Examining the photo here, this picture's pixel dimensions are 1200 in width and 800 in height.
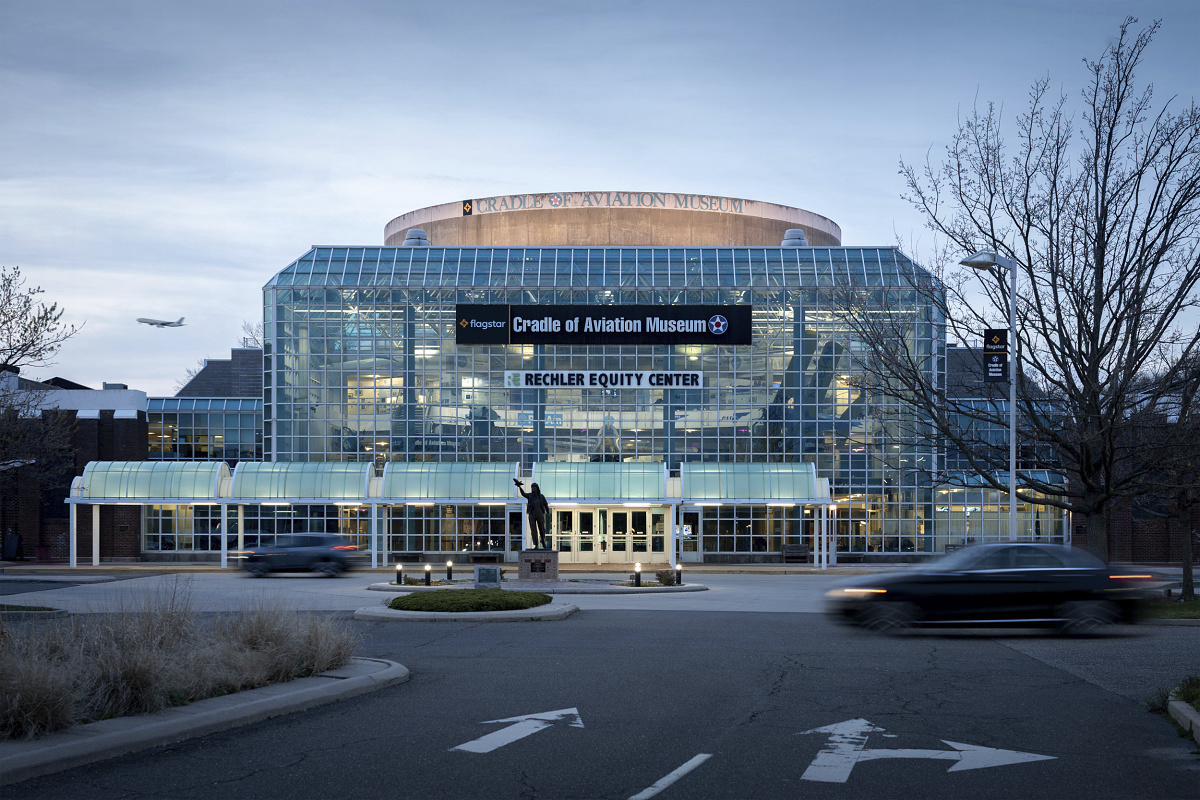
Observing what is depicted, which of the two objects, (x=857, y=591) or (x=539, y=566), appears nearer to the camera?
(x=857, y=591)

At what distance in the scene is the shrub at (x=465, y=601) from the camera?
21828 mm

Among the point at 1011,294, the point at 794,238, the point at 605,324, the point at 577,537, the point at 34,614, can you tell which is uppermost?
the point at 794,238

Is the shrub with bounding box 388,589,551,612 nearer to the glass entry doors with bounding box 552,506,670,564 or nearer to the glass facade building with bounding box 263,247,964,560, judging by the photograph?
the glass entry doors with bounding box 552,506,670,564

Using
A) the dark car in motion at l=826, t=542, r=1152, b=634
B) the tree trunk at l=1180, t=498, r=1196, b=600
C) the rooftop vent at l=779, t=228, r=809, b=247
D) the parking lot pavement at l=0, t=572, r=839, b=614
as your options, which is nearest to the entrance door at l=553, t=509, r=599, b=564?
the parking lot pavement at l=0, t=572, r=839, b=614

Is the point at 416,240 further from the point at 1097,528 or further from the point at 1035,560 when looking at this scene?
the point at 1035,560

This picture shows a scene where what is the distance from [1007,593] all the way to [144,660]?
13595 mm

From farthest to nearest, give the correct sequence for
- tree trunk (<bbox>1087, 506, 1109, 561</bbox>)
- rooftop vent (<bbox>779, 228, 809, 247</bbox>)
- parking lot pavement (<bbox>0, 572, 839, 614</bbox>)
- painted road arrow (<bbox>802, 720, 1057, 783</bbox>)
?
rooftop vent (<bbox>779, 228, 809, 247</bbox>)
tree trunk (<bbox>1087, 506, 1109, 561</bbox>)
parking lot pavement (<bbox>0, 572, 839, 614</bbox>)
painted road arrow (<bbox>802, 720, 1057, 783</bbox>)

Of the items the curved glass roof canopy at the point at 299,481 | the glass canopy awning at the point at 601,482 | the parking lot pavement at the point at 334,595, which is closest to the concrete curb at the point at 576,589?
the parking lot pavement at the point at 334,595

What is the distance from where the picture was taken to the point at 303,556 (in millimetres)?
36531

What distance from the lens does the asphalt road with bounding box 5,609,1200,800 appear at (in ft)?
25.5

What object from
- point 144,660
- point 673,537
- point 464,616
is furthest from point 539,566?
point 144,660

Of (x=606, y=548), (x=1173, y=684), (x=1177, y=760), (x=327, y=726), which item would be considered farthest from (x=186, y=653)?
(x=606, y=548)

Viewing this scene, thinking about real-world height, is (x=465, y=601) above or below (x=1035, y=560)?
below

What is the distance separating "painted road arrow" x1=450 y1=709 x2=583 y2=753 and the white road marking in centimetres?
156
